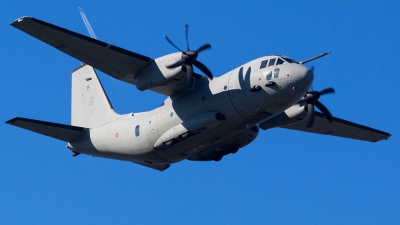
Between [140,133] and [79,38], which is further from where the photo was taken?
[140,133]

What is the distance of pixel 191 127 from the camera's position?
91.7 feet

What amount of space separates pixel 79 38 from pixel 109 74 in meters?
2.64

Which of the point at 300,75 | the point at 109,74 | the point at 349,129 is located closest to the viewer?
the point at 300,75

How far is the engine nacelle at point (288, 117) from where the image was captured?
30469 mm

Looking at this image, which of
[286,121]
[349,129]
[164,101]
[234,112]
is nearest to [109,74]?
[164,101]

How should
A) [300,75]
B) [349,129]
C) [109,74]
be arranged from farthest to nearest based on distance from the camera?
1. [349,129]
2. [109,74]
3. [300,75]

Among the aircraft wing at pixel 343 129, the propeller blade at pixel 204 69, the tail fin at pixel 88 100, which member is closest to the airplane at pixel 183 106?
the propeller blade at pixel 204 69

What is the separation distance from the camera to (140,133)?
3000 centimetres

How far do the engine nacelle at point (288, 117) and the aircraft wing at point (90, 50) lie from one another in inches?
243

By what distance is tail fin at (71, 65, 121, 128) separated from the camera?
1330 inches

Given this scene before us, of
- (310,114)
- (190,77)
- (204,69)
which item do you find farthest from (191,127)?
(310,114)

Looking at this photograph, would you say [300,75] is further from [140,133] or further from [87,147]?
[87,147]

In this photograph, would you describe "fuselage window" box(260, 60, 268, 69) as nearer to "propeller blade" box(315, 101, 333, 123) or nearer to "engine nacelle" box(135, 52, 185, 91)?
"engine nacelle" box(135, 52, 185, 91)

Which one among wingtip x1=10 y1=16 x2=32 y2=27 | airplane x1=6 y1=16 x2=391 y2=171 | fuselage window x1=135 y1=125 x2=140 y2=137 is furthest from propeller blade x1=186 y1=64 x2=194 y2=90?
wingtip x1=10 y1=16 x2=32 y2=27
